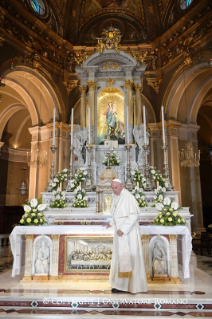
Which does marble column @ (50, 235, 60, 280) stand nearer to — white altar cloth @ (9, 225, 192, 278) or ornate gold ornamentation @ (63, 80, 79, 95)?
white altar cloth @ (9, 225, 192, 278)

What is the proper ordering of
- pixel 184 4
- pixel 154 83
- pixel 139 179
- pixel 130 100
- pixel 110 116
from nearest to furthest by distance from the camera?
pixel 139 179
pixel 130 100
pixel 110 116
pixel 184 4
pixel 154 83

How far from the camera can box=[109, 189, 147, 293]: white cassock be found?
4.16 m

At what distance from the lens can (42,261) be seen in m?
5.22

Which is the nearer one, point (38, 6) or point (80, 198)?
point (80, 198)

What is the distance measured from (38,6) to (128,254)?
12.7 m

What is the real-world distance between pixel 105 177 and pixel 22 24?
809 cm

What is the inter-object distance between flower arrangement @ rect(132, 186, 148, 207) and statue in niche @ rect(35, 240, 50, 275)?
2.51 meters

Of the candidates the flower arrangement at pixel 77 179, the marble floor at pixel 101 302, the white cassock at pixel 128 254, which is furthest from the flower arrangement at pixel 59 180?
the white cassock at pixel 128 254

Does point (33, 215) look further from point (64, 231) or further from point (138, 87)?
point (138, 87)

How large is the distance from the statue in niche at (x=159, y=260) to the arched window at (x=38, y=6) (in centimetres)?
1182

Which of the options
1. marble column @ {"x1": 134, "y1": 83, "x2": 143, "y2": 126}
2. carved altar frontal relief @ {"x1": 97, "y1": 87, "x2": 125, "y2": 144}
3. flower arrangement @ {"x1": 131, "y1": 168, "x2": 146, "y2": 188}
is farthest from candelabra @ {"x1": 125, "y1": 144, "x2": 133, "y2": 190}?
marble column @ {"x1": 134, "y1": 83, "x2": 143, "y2": 126}

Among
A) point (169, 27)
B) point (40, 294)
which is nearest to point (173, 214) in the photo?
point (40, 294)

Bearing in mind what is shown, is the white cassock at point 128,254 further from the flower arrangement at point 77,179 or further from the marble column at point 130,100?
the marble column at point 130,100

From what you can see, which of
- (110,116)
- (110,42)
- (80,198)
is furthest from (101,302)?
(110,42)
